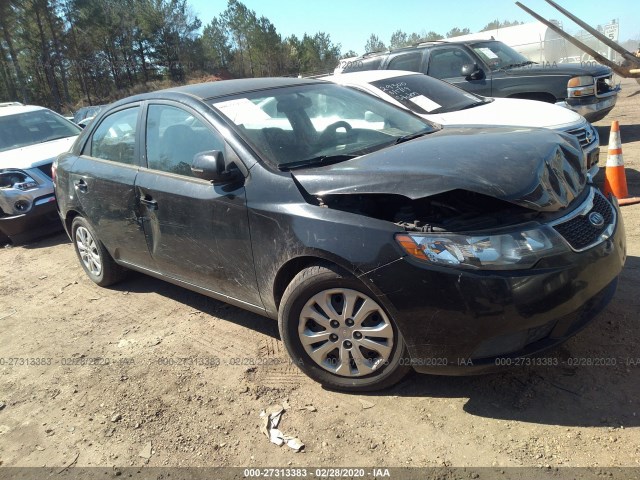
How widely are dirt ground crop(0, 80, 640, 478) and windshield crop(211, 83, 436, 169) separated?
4.33 feet

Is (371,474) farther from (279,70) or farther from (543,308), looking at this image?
(279,70)

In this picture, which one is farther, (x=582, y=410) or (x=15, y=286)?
(x=15, y=286)

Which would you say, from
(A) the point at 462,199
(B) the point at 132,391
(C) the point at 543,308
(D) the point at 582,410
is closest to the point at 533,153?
(A) the point at 462,199

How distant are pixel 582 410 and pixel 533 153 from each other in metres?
1.33

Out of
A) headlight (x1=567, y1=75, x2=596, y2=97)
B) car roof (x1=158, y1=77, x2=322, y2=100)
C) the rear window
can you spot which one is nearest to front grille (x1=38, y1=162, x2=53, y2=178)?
car roof (x1=158, y1=77, x2=322, y2=100)

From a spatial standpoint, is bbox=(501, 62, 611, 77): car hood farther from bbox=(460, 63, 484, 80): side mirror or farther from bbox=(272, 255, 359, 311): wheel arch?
bbox=(272, 255, 359, 311): wheel arch

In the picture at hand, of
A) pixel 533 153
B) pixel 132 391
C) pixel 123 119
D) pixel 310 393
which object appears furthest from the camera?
pixel 123 119

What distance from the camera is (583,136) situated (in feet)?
18.3

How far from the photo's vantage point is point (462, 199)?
105 inches

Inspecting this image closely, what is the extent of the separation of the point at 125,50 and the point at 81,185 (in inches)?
1899

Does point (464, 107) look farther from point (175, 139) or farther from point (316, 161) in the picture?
point (175, 139)

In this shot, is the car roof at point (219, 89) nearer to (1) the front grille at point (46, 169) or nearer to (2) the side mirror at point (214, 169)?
(2) the side mirror at point (214, 169)

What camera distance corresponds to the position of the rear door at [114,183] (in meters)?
4.02

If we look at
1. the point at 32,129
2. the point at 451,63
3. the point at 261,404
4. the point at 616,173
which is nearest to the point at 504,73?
the point at 451,63
